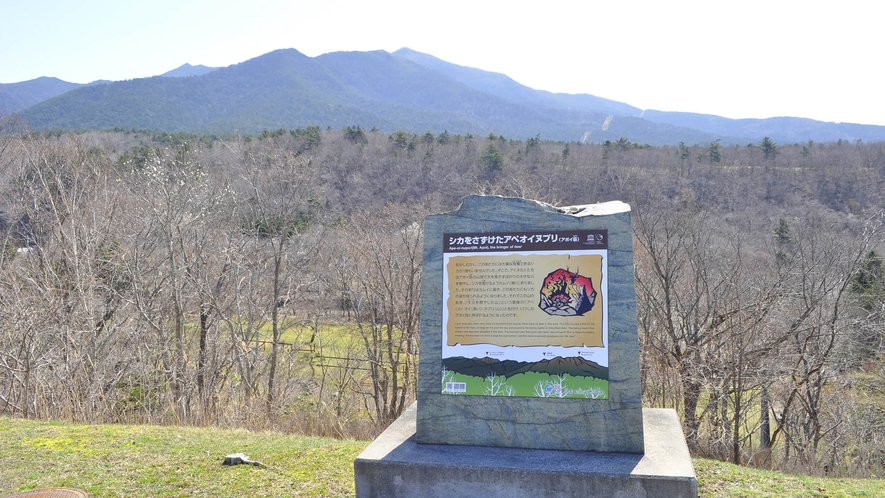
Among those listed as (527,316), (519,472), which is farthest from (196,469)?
(527,316)

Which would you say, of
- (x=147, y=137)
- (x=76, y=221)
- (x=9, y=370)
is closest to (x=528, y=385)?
(x=9, y=370)

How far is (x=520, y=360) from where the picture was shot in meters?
4.57

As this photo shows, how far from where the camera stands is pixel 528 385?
14.9 ft

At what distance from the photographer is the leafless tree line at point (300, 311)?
10.4m

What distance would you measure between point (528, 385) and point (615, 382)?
0.63 meters

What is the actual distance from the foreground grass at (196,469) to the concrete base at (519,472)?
73cm

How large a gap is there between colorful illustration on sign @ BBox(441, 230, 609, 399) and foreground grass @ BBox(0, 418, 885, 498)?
1.52 m

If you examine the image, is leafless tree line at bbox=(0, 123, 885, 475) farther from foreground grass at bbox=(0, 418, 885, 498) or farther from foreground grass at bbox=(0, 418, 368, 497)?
foreground grass at bbox=(0, 418, 885, 498)

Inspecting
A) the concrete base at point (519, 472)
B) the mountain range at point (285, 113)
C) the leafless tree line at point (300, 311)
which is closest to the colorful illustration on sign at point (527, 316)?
the concrete base at point (519, 472)

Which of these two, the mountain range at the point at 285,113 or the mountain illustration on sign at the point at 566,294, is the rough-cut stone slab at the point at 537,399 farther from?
the mountain range at the point at 285,113

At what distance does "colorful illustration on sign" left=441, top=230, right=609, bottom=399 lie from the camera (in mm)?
4473

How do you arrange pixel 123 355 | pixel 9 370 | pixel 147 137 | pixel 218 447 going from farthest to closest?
pixel 147 137
pixel 123 355
pixel 9 370
pixel 218 447

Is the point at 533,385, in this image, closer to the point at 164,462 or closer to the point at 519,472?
the point at 519,472

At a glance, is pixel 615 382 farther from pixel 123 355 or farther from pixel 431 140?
pixel 431 140
